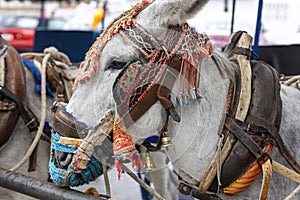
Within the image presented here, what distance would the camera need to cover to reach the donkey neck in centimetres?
190

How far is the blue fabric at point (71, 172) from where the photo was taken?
5.99 ft

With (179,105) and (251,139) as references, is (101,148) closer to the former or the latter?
(179,105)

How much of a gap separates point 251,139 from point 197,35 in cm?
45

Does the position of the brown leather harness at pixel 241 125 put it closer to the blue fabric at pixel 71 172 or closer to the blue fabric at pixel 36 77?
the blue fabric at pixel 71 172

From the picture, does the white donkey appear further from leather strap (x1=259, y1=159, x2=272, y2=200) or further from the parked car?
the parked car

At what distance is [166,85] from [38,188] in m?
0.77

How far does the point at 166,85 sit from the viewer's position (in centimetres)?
181

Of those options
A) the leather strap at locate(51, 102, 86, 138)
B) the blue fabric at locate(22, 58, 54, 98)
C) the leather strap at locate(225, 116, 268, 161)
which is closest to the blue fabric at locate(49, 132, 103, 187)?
the leather strap at locate(51, 102, 86, 138)

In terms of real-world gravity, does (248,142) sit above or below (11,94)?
above

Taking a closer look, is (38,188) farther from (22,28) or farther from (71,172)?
(22,28)

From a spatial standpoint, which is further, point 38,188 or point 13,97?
point 13,97

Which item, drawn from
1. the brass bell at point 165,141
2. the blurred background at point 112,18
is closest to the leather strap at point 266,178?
the brass bell at point 165,141

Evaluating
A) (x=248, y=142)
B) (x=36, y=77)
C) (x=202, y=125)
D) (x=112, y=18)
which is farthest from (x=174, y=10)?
(x=36, y=77)

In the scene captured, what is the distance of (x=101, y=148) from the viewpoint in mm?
1851
